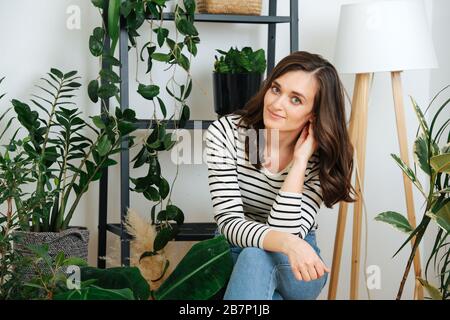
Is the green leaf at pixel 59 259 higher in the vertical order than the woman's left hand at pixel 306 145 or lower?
lower

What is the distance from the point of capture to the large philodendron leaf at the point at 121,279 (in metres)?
1.88

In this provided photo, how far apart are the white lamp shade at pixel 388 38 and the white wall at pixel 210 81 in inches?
16.1

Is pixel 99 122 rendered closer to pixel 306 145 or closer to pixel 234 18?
pixel 234 18

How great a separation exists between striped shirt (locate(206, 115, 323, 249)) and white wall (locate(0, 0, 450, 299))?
72 centimetres

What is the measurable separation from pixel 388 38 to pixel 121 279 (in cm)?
121

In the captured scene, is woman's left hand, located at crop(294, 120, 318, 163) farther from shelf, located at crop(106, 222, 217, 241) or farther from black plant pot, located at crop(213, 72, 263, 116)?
shelf, located at crop(106, 222, 217, 241)

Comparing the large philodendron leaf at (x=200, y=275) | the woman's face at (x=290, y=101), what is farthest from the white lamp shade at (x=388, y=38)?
the large philodendron leaf at (x=200, y=275)

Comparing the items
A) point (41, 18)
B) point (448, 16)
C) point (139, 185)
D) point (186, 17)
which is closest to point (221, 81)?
point (186, 17)

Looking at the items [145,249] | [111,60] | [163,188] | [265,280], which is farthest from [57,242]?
[265,280]

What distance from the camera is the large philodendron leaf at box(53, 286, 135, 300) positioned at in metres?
1.66

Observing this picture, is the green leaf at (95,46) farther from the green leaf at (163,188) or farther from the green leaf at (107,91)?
the green leaf at (163,188)

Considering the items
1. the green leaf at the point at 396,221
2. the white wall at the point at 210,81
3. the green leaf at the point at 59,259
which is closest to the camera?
the green leaf at the point at 59,259

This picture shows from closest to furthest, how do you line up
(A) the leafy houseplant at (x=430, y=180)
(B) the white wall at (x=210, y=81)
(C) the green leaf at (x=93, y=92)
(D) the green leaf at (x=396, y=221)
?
(A) the leafy houseplant at (x=430, y=180)
(D) the green leaf at (x=396, y=221)
(C) the green leaf at (x=93, y=92)
(B) the white wall at (x=210, y=81)

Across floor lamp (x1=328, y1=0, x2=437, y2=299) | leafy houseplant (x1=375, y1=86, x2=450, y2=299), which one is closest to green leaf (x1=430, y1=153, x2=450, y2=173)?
leafy houseplant (x1=375, y1=86, x2=450, y2=299)
